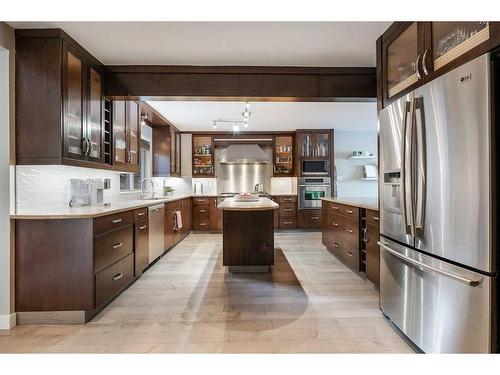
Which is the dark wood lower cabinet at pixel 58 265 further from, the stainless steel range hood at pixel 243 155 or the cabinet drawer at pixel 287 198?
the cabinet drawer at pixel 287 198

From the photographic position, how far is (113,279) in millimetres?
2725

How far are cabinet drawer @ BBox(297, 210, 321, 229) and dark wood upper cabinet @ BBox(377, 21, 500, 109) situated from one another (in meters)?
4.39

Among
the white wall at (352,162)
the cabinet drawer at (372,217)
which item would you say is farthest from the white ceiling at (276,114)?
the cabinet drawer at (372,217)

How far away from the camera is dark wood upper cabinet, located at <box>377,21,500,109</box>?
4.75ft

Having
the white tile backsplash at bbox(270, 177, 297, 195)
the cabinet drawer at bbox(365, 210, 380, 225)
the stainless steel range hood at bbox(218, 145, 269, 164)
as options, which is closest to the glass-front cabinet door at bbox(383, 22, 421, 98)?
the cabinet drawer at bbox(365, 210, 380, 225)

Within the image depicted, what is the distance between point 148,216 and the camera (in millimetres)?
3689

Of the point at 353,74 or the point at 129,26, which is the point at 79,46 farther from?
the point at 353,74

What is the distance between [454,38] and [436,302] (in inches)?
60.1

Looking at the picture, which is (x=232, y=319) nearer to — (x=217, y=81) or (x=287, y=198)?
(x=217, y=81)

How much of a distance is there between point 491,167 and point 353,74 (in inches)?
85.5

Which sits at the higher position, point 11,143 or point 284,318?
point 11,143

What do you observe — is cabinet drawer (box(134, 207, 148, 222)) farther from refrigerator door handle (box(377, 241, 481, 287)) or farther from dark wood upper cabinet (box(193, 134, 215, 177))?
dark wood upper cabinet (box(193, 134, 215, 177))

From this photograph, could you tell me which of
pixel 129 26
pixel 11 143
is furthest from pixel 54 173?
pixel 129 26

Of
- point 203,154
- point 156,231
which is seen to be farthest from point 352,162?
point 156,231
